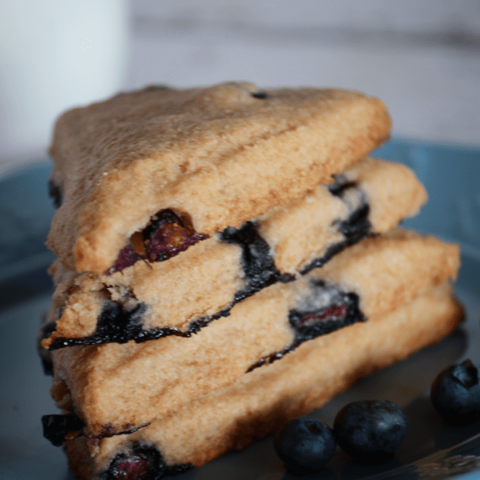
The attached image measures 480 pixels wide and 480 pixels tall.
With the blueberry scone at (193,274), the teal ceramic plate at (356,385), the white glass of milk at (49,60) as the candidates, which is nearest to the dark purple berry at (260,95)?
the blueberry scone at (193,274)

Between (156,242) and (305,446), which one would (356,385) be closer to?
(305,446)

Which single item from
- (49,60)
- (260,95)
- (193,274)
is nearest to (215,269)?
(193,274)

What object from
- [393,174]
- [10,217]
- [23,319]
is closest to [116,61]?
[10,217]

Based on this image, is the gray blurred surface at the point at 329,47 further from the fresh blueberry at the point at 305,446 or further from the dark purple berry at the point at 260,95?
the fresh blueberry at the point at 305,446

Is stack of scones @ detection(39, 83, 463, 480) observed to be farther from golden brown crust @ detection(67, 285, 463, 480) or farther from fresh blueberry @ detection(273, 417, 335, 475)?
fresh blueberry @ detection(273, 417, 335, 475)

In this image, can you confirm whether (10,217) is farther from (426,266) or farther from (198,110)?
(426,266)

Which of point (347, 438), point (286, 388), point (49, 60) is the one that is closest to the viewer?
point (347, 438)

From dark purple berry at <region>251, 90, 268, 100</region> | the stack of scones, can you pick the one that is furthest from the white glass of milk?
dark purple berry at <region>251, 90, 268, 100</region>
